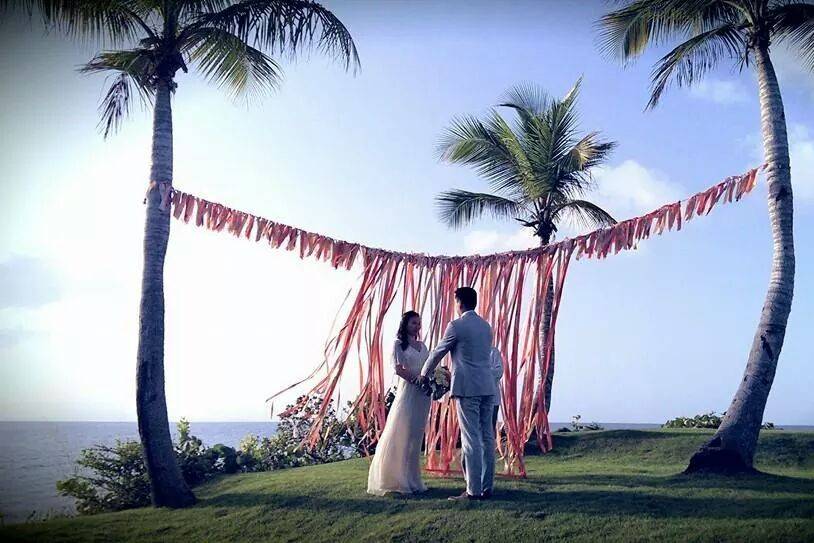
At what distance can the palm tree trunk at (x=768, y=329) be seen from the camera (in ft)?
32.8

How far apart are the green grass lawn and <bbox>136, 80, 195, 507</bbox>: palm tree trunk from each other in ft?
1.31

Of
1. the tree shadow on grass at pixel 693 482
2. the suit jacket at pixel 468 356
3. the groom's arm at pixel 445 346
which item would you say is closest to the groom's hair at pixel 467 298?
the suit jacket at pixel 468 356

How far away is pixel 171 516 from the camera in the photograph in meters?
9.59

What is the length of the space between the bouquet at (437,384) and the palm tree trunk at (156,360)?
388 centimetres

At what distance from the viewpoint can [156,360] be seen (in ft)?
34.2

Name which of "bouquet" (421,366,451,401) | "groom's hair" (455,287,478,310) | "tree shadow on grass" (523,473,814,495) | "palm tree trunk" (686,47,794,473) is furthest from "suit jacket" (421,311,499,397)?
"palm tree trunk" (686,47,794,473)

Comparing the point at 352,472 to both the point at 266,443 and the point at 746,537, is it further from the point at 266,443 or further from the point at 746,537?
the point at 746,537

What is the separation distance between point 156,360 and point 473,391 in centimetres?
482

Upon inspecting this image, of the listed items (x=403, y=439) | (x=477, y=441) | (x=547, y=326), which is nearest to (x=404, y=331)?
(x=403, y=439)

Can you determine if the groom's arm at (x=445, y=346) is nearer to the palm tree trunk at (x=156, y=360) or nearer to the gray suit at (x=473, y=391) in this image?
the gray suit at (x=473, y=391)

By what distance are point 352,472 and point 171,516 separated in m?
Result: 3.04

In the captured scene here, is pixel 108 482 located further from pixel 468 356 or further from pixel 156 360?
pixel 468 356

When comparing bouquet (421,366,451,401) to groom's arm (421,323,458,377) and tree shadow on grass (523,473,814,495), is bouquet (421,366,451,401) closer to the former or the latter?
groom's arm (421,323,458,377)

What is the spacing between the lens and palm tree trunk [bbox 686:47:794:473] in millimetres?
10000
